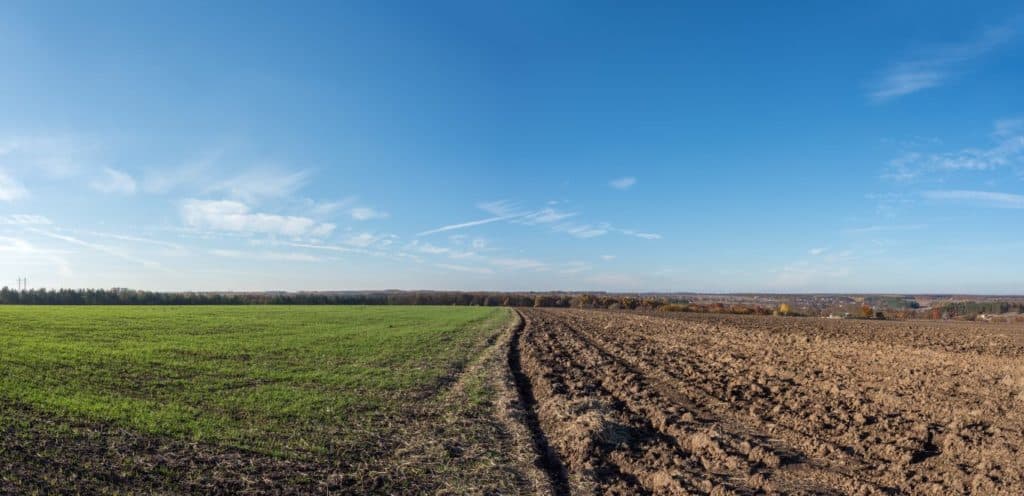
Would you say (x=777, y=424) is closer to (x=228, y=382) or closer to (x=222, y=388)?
(x=222, y=388)

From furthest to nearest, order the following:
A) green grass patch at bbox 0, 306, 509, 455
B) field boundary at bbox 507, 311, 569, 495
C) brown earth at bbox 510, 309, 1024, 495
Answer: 1. green grass patch at bbox 0, 306, 509, 455
2. field boundary at bbox 507, 311, 569, 495
3. brown earth at bbox 510, 309, 1024, 495

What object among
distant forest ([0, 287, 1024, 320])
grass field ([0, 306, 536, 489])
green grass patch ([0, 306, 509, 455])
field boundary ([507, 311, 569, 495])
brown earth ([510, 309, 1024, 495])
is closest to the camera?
brown earth ([510, 309, 1024, 495])

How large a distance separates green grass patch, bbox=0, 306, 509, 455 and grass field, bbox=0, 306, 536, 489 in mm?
25

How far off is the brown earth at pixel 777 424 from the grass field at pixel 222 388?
10.6 ft

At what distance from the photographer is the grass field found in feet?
29.1

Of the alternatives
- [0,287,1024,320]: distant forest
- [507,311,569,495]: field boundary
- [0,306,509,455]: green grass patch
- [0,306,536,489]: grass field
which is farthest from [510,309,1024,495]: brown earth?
[0,287,1024,320]: distant forest

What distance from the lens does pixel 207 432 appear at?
356 inches

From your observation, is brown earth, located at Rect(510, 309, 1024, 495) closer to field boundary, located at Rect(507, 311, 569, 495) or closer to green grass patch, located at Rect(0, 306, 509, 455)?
field boundary, located at Rect(507, 311, 569, 495)

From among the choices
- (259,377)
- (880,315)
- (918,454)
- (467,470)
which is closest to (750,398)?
(918,454)

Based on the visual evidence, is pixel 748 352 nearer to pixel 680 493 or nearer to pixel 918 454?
pixel 918 454

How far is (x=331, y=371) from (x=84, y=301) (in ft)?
302

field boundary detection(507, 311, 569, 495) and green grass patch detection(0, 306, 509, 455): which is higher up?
green grass patch detection(0, 306, 509, 455)

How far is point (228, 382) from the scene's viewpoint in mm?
13516

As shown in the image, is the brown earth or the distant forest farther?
the distant forest
